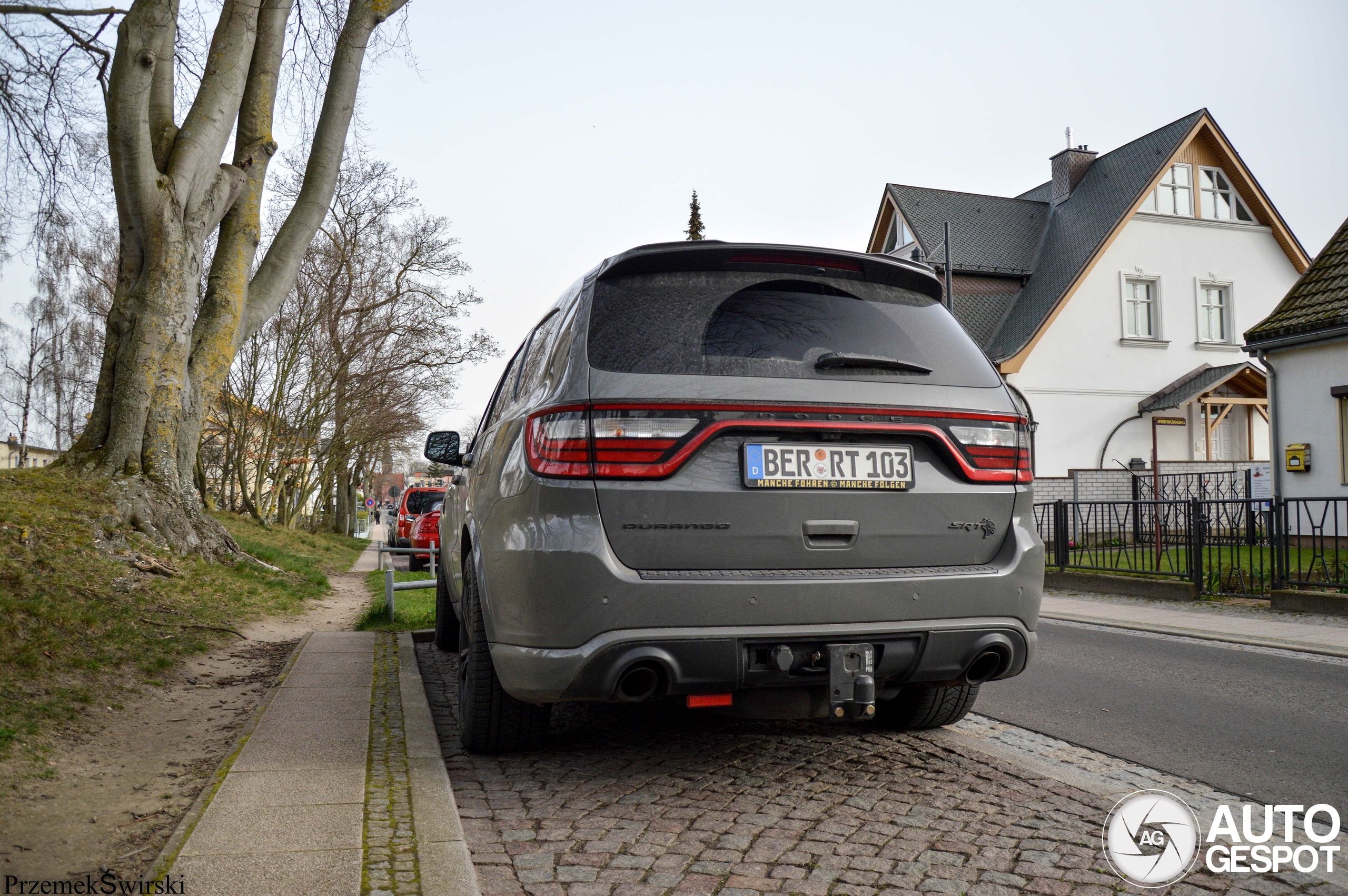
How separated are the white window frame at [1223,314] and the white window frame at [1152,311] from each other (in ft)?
3.90

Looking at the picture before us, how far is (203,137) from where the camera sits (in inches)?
484

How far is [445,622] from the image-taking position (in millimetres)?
7766

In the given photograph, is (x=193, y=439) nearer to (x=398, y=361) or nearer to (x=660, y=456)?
(x=660, y=456)

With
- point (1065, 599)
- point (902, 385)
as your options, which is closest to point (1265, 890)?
point (902, 385)

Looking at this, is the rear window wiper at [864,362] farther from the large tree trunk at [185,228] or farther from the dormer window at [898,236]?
the dormer window at [898,236]

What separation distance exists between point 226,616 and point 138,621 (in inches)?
63.8

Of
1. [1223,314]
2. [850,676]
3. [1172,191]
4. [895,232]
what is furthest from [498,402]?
[1223,314]

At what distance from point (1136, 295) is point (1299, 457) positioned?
12.5 meters

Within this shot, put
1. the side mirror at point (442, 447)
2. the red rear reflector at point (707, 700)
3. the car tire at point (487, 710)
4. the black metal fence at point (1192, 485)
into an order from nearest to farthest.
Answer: the red rear reflector at point (707, 700) → the car tire at point (487, 710) → the side mirror at point (442, 447) → the black metal fence at point (1192, 485)

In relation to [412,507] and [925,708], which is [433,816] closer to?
[925,708]

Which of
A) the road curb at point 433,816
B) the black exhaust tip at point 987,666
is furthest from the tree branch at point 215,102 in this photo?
the black exhaust tip at point 987,666

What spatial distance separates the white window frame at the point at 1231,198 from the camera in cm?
2997

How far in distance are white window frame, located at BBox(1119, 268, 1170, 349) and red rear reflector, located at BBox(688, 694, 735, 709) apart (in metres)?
28.0

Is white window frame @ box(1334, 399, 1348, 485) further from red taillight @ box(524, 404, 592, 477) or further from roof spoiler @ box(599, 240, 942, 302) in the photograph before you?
red taillight @ box(524, 404, 592, 477)
